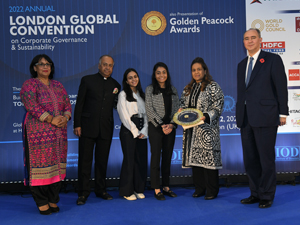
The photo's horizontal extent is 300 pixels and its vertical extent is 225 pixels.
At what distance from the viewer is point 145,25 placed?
435 cm

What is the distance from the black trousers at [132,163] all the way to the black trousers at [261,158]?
1.27 m

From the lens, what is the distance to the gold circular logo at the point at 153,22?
4332 mm

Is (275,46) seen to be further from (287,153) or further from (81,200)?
(81,200)

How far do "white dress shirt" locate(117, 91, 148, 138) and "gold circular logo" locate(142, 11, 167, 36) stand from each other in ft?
4.10

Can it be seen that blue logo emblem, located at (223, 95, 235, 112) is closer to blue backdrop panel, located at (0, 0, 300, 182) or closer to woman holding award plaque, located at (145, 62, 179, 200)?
blue backdrop panel, located at (0, 0, 300, 182)

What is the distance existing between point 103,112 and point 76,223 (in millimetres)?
1346

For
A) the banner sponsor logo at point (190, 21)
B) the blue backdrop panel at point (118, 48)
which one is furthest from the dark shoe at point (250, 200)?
the banner sponsor logo at point (190, 21)

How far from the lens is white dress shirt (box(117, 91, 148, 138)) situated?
11.7 ft

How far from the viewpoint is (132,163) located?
12.0 ft

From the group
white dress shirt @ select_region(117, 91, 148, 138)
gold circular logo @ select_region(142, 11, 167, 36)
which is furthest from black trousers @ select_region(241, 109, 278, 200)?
gold circular logo @ select_region(142, 11, 167, 36)

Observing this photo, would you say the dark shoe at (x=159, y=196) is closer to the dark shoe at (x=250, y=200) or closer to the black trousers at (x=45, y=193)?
the dark shoe at (x=250, y=200)

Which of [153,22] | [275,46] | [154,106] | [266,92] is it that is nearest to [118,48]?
[153,22]

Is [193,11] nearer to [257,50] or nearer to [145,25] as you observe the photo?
[145,25]

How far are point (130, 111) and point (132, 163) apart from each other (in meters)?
0.66
